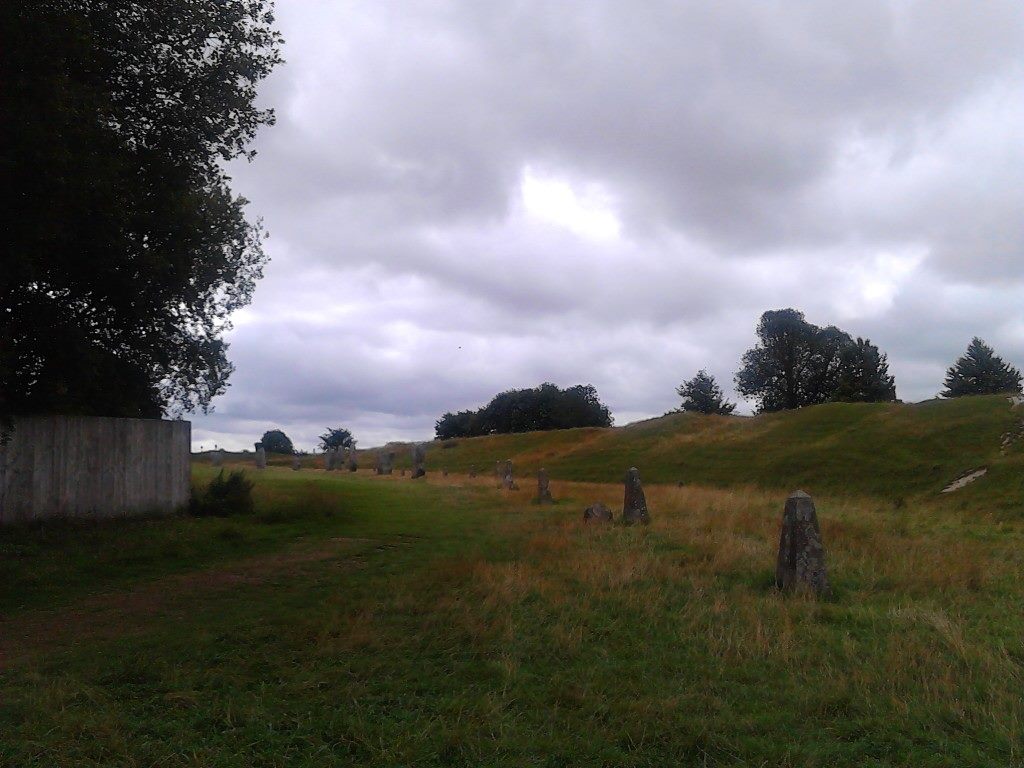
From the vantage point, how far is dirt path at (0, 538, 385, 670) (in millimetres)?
7512

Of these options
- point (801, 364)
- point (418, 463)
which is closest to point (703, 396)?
point (801, 364)

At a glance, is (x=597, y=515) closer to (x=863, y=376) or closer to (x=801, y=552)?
(x=801, y=552)

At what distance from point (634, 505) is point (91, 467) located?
1141 cm

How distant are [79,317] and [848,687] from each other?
1400 centimetres

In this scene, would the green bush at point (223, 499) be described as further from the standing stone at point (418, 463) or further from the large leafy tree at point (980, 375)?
the large leafy tree at point (980, 375)

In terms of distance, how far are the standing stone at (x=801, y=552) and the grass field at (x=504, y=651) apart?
353 mm

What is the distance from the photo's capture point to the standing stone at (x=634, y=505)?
54.8ft

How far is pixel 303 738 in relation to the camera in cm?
491

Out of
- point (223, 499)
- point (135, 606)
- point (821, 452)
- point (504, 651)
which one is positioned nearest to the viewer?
point (504, 651)

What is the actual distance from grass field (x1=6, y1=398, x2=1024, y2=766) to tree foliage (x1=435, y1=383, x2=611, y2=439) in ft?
272

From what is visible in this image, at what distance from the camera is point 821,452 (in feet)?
138

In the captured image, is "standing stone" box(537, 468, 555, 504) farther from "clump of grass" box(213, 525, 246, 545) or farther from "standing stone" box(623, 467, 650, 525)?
"clump of grass" box(213, 525, 246, 545)

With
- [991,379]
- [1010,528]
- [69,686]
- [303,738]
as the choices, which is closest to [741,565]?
[303,738]

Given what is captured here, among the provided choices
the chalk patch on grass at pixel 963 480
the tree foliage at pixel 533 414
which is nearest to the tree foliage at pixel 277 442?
the tree foliage at pixel 533 414
